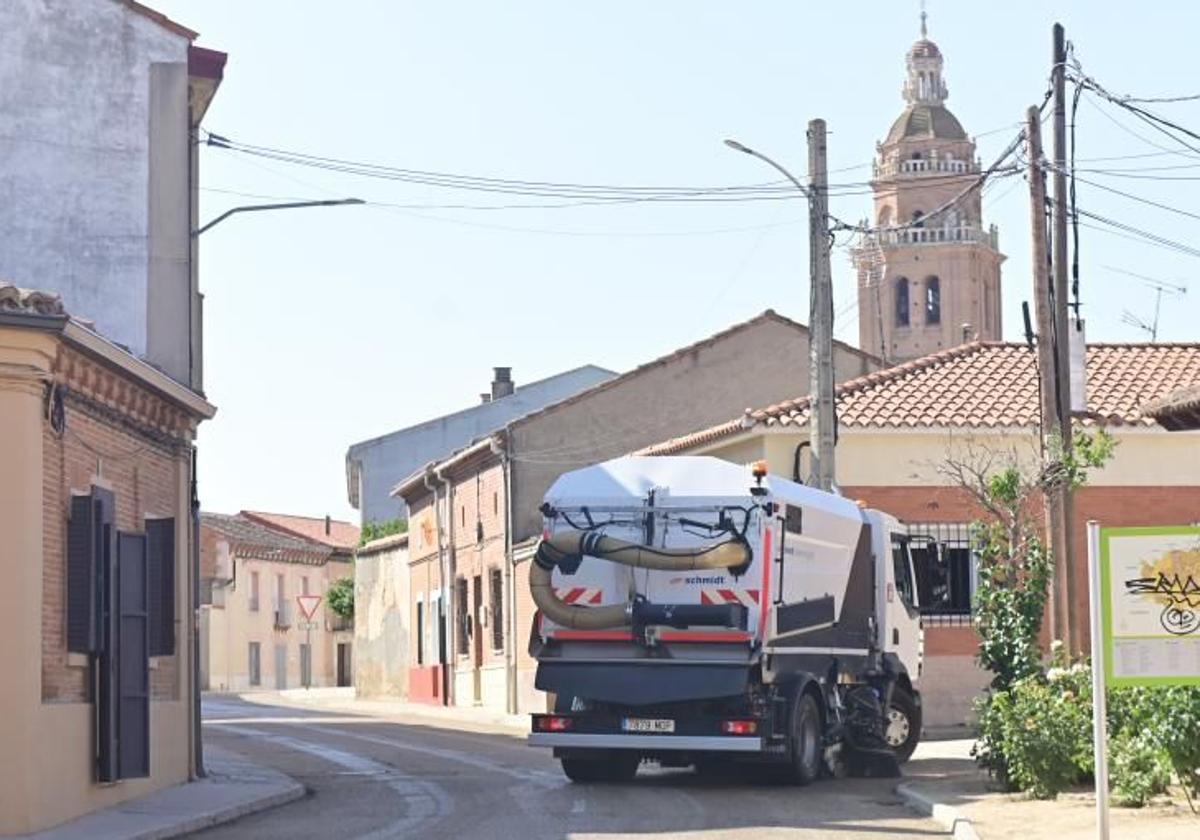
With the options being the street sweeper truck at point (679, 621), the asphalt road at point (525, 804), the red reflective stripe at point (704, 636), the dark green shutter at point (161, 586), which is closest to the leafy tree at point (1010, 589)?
the asphalt road at point (525, 804)

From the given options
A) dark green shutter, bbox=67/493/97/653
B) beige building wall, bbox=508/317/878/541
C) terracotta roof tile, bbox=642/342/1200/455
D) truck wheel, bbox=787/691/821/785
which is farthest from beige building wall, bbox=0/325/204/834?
beige building wall, bbox=508/317/878/541

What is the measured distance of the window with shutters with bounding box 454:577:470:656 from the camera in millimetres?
50750

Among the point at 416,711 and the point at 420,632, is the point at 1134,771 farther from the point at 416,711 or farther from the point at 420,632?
the point at 420,632

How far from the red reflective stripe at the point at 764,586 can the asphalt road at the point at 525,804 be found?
5.22ft

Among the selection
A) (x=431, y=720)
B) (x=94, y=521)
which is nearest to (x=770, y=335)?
(x=431, y=720)

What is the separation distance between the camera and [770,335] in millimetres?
46219

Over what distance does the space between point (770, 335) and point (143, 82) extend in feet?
70.2

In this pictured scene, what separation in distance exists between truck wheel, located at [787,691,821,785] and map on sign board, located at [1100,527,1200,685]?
7258 millimetres

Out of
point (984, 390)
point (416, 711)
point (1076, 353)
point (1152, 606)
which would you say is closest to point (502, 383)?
point (416, 711)

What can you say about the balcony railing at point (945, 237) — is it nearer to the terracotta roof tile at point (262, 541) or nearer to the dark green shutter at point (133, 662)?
the terracotta roof tile at point (262, 541)

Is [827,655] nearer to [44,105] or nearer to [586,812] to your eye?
[586,812]

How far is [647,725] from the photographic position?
21828 millimetres

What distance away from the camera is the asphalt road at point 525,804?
59.0 ft

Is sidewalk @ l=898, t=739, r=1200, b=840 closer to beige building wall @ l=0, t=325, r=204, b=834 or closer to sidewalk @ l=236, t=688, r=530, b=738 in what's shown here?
beige building wall @ l=0, t=325, r=204, b=834
